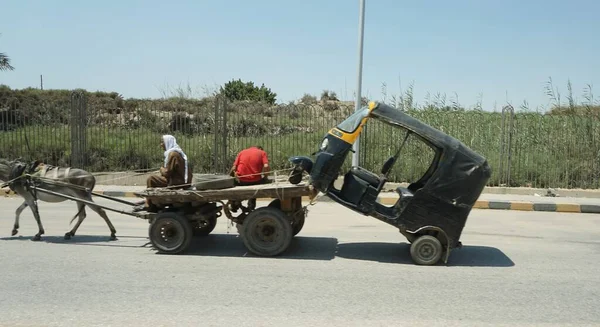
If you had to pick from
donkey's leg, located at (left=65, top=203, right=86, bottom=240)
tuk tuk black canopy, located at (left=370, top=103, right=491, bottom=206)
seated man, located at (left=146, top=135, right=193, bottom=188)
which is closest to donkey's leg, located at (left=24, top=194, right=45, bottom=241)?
donkey's leg, located at (left=65, top=203, right=86, bottom=240)

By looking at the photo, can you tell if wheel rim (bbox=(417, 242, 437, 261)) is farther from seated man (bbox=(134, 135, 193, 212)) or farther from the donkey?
the donkey

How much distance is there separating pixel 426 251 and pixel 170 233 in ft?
11.7

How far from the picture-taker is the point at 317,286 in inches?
238

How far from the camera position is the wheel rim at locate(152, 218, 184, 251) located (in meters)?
7.41

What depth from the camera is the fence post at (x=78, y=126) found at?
16.6m

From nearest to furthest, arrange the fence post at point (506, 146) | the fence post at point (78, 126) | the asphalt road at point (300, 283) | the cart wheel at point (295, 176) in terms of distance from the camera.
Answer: the asphalt road at point (300, 283) → the cart wheel at point (295, 176) → the fence post at point (506, 146) → the fence post at point (78, 126)

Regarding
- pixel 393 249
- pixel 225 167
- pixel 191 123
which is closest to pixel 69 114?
pixel 191 123

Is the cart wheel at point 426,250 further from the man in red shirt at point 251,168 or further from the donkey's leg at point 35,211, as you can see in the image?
the donkey's leg at point 35,211

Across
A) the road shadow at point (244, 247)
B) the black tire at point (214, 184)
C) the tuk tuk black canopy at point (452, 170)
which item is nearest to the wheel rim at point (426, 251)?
the tuk tuk black canopy at point (452, 170)

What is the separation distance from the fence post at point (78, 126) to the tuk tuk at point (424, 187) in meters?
11.9

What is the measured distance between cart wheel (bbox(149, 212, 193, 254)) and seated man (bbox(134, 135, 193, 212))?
46cm

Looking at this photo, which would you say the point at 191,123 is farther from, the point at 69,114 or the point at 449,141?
the point at 449,141

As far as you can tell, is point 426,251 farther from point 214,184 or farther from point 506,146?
point 506,146

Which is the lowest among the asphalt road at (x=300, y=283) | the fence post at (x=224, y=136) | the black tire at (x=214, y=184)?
the asphalt road at (x=300, y=283)
